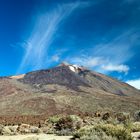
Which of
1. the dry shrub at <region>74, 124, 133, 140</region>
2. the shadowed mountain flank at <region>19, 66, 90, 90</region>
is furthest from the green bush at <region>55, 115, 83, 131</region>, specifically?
the shadowed mountain flank at <region>19, 66, 90, 90</region>

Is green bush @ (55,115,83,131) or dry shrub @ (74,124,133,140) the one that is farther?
green bush @ (55,115,83,131)

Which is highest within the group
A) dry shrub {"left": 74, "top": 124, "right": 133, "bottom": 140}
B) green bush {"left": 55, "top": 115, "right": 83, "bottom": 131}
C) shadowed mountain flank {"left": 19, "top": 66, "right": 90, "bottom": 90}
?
shadowed mountain flank {"left": 19, "top": 66, "right": 90, "bottom": 90}

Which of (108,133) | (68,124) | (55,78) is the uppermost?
(55,78)

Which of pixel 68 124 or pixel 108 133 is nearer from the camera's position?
pixel 108 133

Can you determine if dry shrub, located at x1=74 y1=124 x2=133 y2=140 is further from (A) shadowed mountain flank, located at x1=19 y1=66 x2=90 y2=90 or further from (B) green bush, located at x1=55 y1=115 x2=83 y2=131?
(A) shadowed mountain flank, located at x1=19 y1=66 x2=90 y2=90

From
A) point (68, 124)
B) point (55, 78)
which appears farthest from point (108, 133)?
point (55, 78)

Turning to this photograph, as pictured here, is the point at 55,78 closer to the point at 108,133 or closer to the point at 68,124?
the point at 68,124

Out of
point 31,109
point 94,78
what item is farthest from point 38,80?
point 31,109

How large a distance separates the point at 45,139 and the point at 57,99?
194ft

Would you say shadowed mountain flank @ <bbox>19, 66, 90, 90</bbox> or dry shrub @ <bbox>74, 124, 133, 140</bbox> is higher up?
shadowed mountain flank @ <bbox>19, 66, 90, 90</bbox>

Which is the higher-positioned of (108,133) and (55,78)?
(55,78)

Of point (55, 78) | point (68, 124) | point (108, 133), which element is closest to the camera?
point (108, 133)

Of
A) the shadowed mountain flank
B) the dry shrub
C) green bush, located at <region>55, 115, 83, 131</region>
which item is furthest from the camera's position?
the shadowed mountain flank

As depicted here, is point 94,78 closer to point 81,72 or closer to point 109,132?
point 81,72
